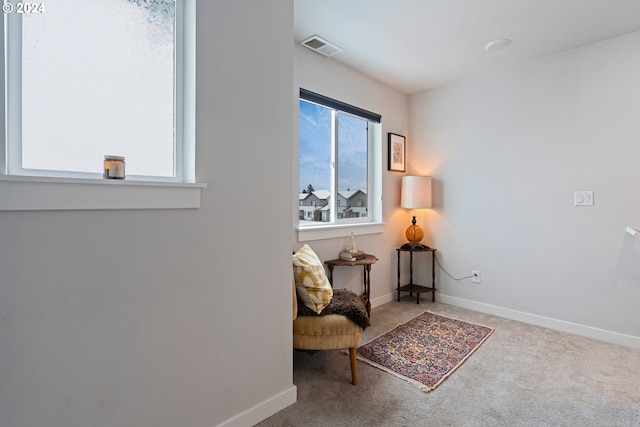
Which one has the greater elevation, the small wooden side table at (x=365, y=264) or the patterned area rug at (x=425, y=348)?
the small wooden side table at (x=365, y=264)

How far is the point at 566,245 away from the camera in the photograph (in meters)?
2.87

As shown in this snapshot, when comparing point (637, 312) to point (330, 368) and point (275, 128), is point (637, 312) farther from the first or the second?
point (275, 128)

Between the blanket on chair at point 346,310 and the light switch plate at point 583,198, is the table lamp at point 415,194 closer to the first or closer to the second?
the light switch plate at point 583,198

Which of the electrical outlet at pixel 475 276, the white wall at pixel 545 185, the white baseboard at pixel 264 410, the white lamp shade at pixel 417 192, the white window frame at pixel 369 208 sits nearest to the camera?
the white baseboard at pixel 264 410

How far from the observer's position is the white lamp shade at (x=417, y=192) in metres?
3.58

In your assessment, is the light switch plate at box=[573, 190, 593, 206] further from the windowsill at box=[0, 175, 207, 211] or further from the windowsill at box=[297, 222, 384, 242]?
the windowsill at box=[0, 175, 207, 211]

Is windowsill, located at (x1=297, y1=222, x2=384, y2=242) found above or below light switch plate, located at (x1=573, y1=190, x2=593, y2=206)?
below

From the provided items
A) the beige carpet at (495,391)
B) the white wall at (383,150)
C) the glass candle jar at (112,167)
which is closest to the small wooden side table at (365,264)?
the white wall at (383,150)

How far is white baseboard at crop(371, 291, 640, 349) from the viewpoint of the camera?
2.61m

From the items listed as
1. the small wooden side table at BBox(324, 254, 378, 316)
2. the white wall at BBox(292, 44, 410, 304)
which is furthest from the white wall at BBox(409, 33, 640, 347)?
the small wooden side table at BBox(324, 254, 378, 316)

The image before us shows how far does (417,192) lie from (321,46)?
1.82 meters

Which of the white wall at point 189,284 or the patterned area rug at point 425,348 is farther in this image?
the patterned area rug at point 425,348

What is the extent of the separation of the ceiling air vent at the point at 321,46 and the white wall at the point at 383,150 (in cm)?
6

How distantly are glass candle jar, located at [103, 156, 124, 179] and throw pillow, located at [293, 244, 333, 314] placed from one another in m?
1.22
